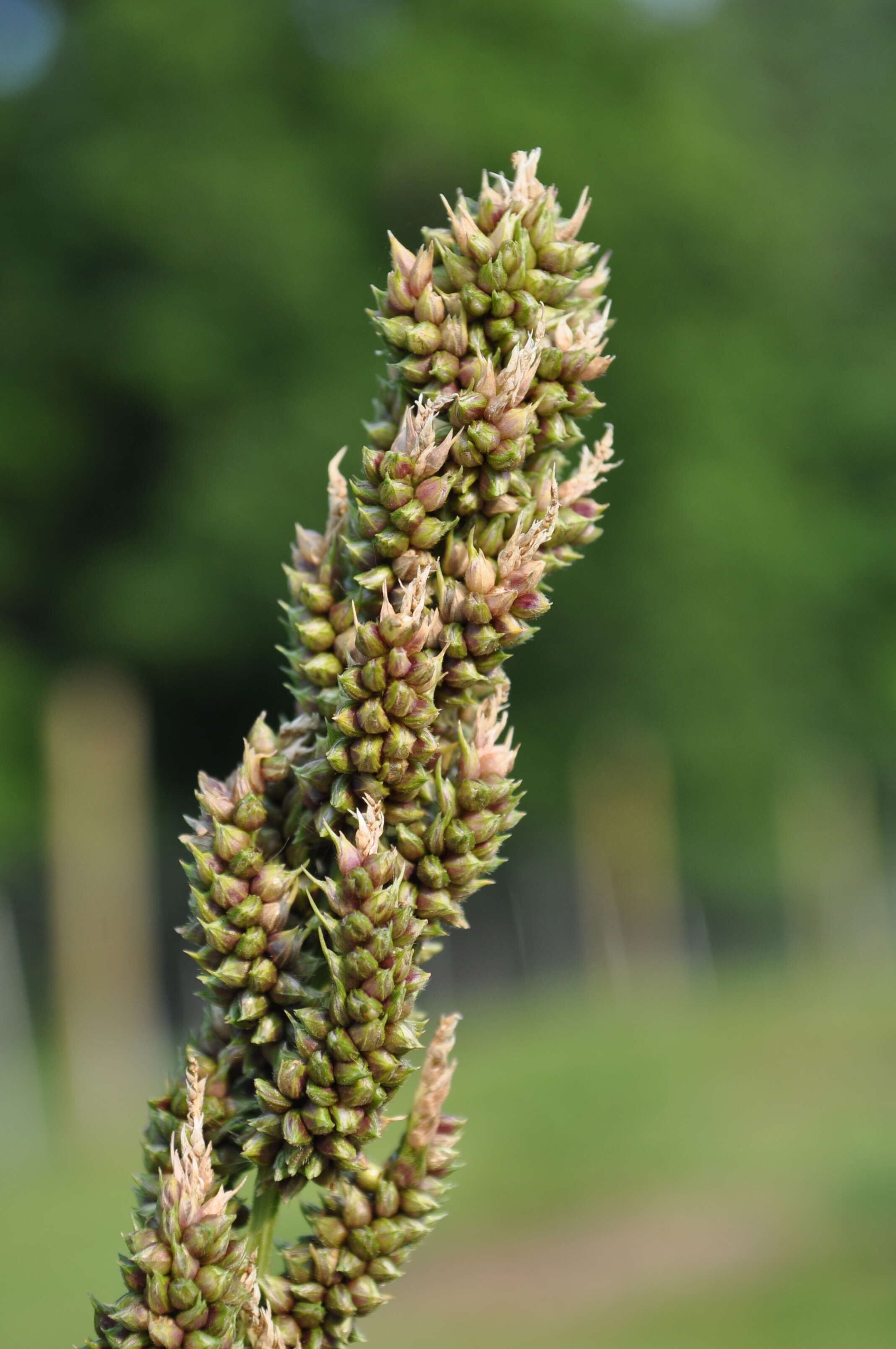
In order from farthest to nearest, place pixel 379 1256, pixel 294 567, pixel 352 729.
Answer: pixel 294 567 → pixel 379 1256 → pixel 352 729

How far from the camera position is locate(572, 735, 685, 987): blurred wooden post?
20094 millimetres

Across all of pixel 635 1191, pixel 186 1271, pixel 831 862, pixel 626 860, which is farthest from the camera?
pixel 831 862

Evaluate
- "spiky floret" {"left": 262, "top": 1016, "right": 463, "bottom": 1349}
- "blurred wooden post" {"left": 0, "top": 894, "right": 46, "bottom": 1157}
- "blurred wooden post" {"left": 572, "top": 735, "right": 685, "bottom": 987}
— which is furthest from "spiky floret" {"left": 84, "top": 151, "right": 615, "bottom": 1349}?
"blurred wooden post" {"left": 572, "top": 735, "right": 685, "bottom": 987}

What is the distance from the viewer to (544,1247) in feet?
35.2

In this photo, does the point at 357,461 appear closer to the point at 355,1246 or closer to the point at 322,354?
the point at 322,354

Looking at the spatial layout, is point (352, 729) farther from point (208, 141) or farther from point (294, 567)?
point (208, 141)

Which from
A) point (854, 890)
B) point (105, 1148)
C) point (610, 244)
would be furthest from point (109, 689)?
point (854, 890)

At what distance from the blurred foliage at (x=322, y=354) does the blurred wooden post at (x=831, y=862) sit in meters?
1.36

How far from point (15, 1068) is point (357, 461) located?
8.02 metres

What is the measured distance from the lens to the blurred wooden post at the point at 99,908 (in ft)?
49.5

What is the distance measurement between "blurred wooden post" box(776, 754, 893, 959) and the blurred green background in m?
0.10

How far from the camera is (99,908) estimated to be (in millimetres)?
16016

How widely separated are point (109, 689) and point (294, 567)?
1577 cm

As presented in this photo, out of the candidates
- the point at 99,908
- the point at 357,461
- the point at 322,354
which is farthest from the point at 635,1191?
the point at 322,354
